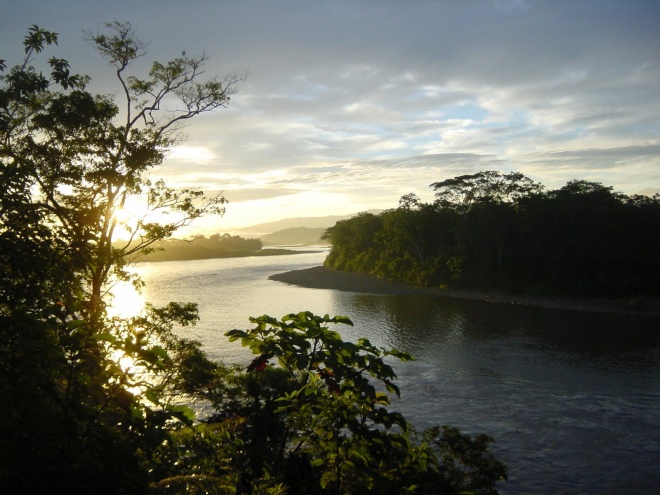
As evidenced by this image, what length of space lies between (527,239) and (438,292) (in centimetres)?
1238

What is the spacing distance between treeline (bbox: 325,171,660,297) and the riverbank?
6.09 ft

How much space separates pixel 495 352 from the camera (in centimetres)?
3056

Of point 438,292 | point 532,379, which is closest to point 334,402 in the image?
point 532,379

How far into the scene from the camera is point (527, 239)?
5762 centimetres

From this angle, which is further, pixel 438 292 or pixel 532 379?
pixel 438 292

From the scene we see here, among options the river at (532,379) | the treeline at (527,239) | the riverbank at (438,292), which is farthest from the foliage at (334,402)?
the treeline at (527,239)

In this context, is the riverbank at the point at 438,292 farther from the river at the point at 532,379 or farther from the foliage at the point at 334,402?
the foliage at the point at 334,402

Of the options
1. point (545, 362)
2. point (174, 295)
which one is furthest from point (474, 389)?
point (174, 295)

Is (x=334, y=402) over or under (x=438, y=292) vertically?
over

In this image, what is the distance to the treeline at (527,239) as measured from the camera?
164ft

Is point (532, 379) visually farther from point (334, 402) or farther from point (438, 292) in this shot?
point (438, 292)

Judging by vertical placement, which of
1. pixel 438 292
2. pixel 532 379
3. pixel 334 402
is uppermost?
pixel 334 402

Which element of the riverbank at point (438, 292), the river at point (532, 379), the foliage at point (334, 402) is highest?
the foliage at point (334, 402)

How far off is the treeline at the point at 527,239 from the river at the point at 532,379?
906 centimetres
